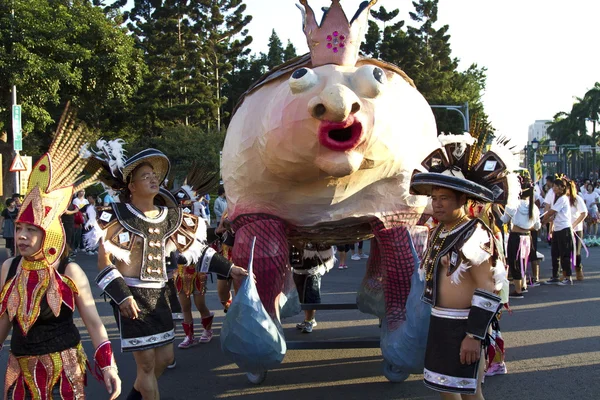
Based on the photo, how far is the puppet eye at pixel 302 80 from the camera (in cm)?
364

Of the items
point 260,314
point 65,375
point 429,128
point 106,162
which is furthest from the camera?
point 429,128

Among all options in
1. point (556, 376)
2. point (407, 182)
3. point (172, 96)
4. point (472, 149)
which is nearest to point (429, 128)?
point (407, 182)

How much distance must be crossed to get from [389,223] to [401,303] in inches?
21.8

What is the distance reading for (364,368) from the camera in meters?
4.88

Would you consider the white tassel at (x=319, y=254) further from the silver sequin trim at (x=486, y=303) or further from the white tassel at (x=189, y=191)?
the silver sequin trim at (x=486, y=303)

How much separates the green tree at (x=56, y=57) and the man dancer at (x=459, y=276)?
54.4 feet

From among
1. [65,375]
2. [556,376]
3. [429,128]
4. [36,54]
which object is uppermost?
[36,54]

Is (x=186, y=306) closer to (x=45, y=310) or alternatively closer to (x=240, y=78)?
(x=45, y=310)

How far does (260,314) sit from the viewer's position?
12.2 feet

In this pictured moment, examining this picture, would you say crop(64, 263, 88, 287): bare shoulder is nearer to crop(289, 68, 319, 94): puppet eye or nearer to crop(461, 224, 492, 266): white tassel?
crop(289, 68, 319, 94): puppet eye

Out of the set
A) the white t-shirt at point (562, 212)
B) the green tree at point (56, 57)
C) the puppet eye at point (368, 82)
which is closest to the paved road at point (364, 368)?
the white t-shirt at point (562, 212)

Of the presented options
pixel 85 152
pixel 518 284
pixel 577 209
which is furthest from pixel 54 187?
pixel 577 209

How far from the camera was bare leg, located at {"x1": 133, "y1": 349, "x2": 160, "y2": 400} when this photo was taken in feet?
11.6

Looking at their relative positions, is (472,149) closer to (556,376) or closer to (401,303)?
(401,303)
